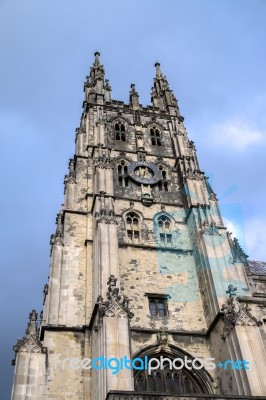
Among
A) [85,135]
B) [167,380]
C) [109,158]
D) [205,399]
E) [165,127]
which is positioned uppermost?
[165,127]

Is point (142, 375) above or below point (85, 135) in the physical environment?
below

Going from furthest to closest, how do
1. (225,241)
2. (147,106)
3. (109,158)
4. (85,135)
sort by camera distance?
(147,106) → (85,135) → (109,158) → (225,241)

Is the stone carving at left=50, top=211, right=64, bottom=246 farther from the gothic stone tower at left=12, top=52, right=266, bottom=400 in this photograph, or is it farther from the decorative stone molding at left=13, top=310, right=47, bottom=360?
the decorative stone molding at left=13, top=310, right=47, bottom=360

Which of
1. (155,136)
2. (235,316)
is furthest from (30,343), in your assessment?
(155,136)

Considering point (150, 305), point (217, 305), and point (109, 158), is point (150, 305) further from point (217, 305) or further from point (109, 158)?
→ point (109, 158)

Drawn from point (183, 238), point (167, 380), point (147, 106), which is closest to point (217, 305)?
point (167, 380)

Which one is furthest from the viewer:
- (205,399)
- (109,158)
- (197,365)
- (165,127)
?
(165,127)

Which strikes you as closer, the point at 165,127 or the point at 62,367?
the point at 62,367

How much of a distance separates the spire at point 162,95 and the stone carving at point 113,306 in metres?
22.5

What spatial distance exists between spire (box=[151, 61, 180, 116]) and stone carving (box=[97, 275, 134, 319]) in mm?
22517

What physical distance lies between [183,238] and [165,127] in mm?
12995

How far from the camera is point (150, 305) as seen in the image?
22.3 m

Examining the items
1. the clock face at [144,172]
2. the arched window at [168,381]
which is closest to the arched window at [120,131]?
the clock face at [144,172]

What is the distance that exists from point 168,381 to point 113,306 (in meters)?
4.16
